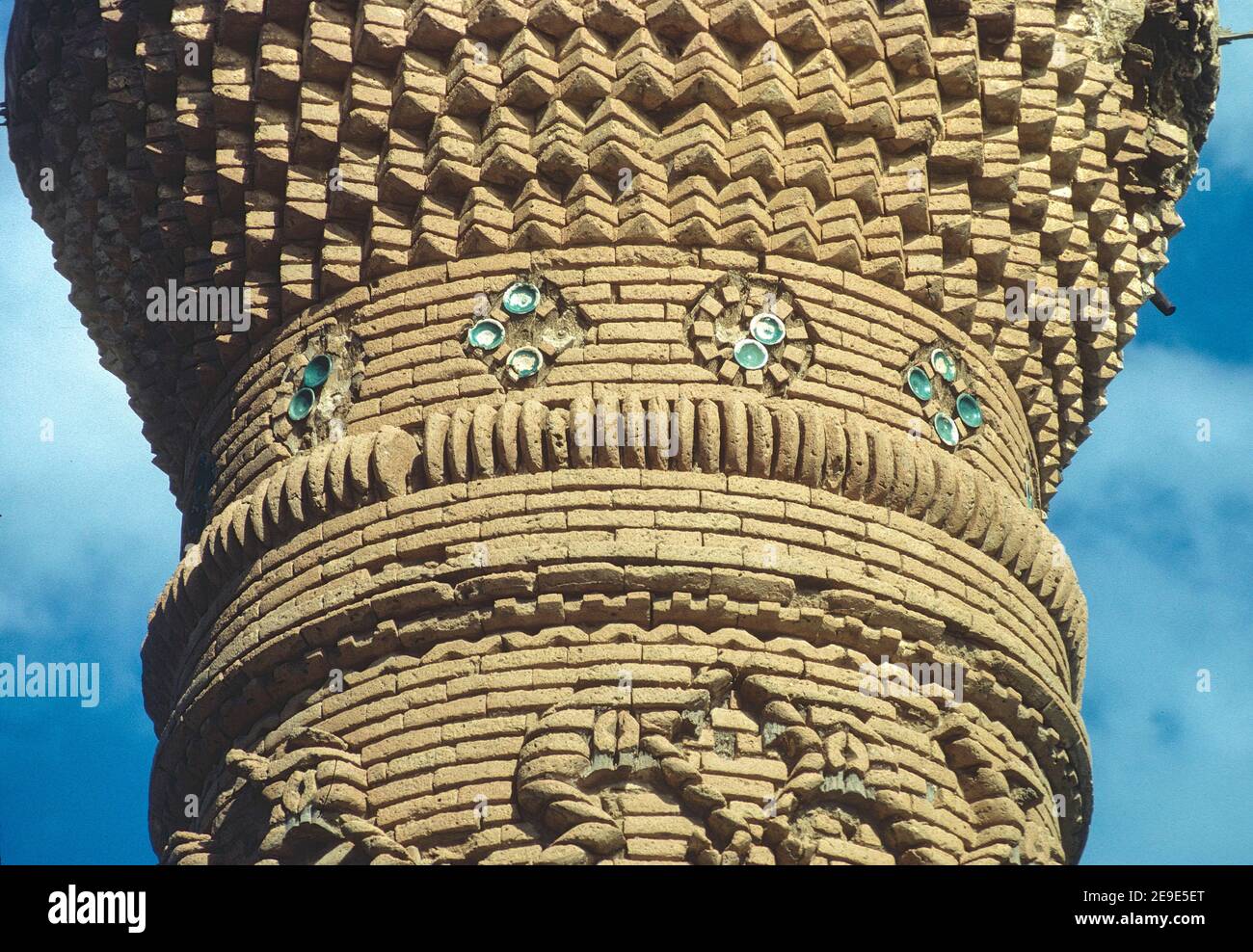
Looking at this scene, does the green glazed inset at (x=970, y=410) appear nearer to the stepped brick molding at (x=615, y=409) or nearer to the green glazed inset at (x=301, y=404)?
the stepped brick molding at (x=615, y=409)

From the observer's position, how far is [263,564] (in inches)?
445

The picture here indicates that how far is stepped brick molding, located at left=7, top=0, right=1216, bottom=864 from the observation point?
408 inches

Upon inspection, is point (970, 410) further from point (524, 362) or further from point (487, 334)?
point (487, 334)

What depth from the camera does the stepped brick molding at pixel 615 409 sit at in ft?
34.0

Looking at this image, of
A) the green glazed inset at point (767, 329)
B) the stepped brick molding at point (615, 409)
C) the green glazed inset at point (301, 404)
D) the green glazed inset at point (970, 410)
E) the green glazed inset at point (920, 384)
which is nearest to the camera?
the stepped brick molding at point (615, 409)

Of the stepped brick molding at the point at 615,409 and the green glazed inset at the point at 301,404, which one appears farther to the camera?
the green glazed inset at the point at 301,404

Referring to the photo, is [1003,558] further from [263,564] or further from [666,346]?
[263,564]

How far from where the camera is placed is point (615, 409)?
35.4 ft

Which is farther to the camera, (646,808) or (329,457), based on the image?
(329,457)

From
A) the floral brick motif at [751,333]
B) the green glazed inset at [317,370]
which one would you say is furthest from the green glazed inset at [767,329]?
the green glazed inset at [317,370]

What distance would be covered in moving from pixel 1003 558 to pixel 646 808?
2.17 meters

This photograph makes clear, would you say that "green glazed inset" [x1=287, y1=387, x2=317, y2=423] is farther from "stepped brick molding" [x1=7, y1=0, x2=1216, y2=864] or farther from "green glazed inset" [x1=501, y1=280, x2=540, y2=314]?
"green glazed inset" [x1=501, y1=280, x2=540, y2=314]

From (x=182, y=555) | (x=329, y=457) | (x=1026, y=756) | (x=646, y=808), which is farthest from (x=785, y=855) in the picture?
(x=182, y=555)

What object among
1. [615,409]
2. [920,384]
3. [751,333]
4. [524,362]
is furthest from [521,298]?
[920,384]
